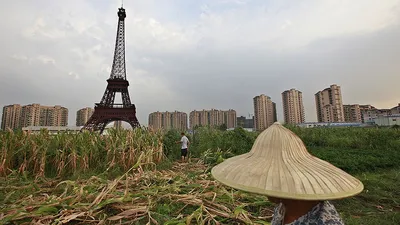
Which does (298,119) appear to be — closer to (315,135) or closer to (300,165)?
(315,135)

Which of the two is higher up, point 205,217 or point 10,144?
point 10,144

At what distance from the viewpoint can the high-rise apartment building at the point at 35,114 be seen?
91.4ft

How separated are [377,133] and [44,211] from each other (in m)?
12.7

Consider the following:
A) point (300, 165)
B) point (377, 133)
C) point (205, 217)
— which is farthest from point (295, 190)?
point (377, 133)

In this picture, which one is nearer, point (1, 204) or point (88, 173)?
point (1, 204)

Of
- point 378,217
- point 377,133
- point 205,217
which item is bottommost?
point 378,217

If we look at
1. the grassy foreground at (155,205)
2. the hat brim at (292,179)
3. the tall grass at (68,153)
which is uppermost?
the hat brim at (292,179)

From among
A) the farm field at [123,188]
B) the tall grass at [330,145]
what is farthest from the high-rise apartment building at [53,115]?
the farm field at [123,188]

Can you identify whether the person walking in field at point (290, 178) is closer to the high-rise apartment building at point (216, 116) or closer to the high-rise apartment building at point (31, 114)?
the high-rise apartment building at point (216, 116)

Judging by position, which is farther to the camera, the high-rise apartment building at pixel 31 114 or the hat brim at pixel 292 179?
the high-rise apartment building at pixel 31 114


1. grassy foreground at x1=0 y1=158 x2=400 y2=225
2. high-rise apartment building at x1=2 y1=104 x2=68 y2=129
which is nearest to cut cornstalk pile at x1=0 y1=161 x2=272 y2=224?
grassy foreground at x1=0 y1=158 x2=400 y2=225

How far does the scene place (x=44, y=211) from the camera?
2205 mm

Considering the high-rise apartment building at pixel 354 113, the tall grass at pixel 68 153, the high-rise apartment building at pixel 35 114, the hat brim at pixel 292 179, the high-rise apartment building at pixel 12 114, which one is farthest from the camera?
the high-rise apartment building at pixel 354 113

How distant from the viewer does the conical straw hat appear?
2.39 ft
